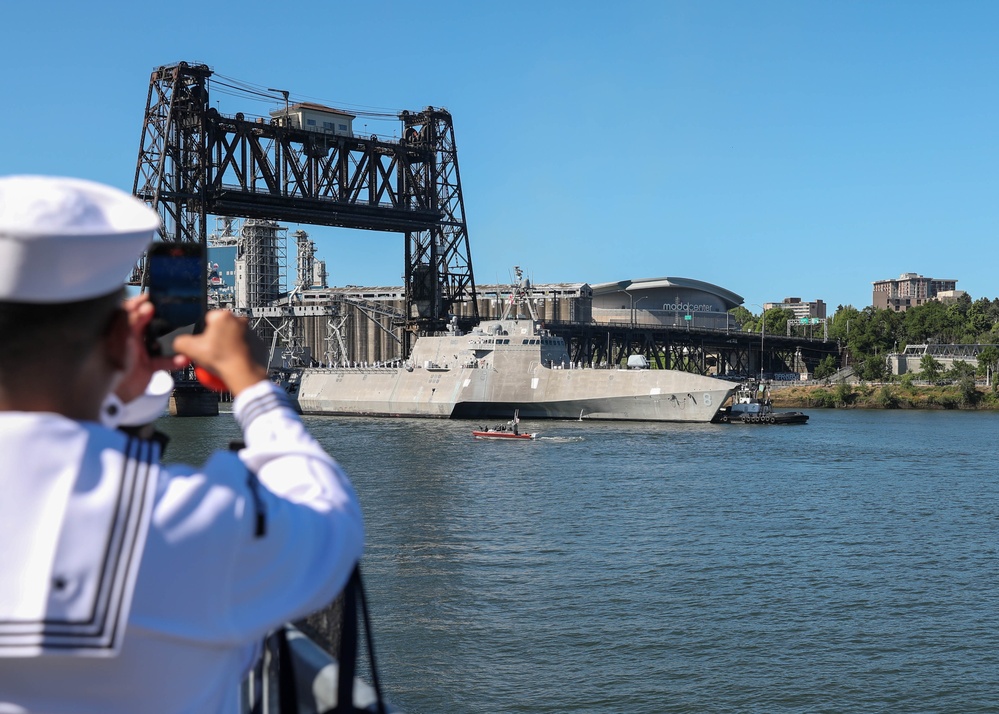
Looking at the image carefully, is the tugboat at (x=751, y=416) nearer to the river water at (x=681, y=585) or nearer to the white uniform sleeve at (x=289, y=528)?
the river water at (x=681, y=585)

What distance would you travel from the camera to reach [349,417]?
205 ft

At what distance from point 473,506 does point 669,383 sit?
2825 cm

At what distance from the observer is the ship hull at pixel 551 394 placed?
50.7 m

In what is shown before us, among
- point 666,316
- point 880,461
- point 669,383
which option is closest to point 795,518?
point 880,461

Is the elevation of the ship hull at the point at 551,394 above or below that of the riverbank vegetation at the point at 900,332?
below

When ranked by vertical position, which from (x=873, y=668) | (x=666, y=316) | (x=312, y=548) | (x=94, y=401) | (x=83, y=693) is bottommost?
(x=873, y=668)

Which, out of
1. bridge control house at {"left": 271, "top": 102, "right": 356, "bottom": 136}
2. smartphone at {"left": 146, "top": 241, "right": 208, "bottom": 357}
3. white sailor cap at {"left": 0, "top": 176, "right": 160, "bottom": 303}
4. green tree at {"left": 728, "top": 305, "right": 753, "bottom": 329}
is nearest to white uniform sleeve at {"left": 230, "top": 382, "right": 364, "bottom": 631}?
smartphone at {"left": 146, "top": 241, "right": 208, "bottom": 357}

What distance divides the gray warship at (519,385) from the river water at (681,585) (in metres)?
17.7

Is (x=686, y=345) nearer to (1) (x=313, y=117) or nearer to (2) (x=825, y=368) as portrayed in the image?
(2) (x=825, y=368)

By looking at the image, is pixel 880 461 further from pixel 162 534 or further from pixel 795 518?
pixel 162 534

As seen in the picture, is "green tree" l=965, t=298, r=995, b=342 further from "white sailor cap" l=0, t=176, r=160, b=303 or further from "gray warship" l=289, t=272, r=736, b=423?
"white sailor cap" l=0, t=176, r=160, b=303

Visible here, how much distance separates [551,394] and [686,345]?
44157 mm

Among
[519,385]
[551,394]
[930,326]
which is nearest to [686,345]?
[930,326]

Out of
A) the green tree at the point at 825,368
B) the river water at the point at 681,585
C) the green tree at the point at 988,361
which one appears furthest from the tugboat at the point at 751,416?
the green tree at the point at 825,368
